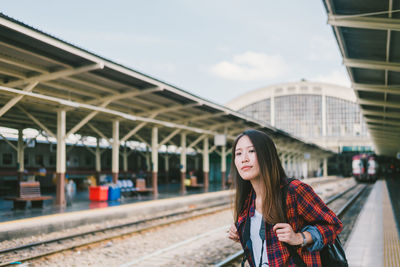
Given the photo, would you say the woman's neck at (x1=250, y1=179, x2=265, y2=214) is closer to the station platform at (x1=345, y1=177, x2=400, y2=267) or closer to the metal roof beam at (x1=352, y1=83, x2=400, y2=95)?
the station platform at (x1=345, y1=177, x2=400, y2=267)

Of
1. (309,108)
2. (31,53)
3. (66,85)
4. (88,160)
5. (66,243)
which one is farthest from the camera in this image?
(309,108)

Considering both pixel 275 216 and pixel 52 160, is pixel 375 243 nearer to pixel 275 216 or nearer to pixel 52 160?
pixel 275 216

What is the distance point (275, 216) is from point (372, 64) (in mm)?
9310

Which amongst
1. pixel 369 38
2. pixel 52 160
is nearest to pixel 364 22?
pixel 369 38

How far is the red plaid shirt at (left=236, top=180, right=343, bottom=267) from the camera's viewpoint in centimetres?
184

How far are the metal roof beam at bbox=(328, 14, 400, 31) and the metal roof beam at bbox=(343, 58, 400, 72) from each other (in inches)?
106

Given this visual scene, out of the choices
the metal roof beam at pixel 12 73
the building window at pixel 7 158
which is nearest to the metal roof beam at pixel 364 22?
the metal roof beam at pixel 12 73

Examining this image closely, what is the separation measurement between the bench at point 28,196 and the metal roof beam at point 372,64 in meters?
10.6

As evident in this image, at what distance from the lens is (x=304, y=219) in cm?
191

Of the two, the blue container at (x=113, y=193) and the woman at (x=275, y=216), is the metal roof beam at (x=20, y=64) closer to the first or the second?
the blue container at (x=113, y=193)

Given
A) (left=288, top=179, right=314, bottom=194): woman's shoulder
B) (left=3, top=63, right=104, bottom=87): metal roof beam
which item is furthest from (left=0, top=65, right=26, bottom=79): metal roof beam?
(left=288, top=179, right=314, bottom=194): woman's shoulder

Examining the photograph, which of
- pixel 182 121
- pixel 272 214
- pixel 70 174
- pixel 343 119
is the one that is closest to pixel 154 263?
pixel 272 214

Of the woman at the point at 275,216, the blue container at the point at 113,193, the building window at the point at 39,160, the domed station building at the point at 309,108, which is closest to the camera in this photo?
the woman at the point at 275,216

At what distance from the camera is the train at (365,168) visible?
41531 millimetres
